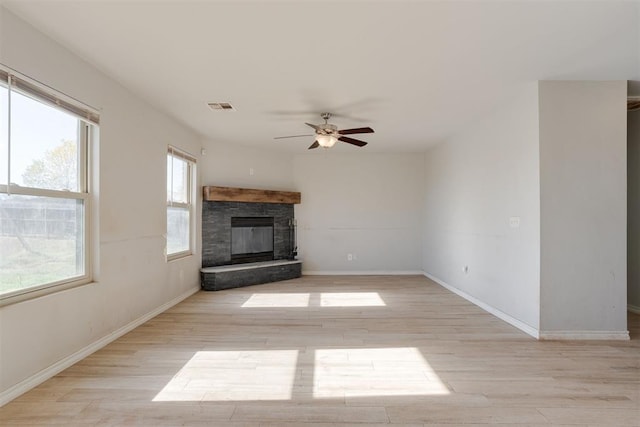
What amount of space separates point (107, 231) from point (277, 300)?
7.76 ft

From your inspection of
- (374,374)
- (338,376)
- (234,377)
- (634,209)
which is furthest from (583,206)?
(234,377)

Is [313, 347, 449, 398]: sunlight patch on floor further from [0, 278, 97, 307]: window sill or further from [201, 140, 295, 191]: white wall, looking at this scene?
[201, 140, 295, 191]: white wall

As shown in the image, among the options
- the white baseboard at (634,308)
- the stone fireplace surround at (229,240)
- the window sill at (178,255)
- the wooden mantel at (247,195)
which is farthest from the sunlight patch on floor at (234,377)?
the white baseboard at (634,308)

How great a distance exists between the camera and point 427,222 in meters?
6.66

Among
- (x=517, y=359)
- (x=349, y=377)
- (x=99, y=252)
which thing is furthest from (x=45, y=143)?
(x=517, y=359)

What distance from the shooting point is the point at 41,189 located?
2455mm

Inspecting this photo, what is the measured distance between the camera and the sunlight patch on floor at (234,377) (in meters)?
2.18

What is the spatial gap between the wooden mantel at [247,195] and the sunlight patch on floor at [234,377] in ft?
9.99

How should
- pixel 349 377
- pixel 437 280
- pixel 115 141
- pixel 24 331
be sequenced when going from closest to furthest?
pixel 24 331
pixel 349 377
pixel 115 141
pixel 437 280

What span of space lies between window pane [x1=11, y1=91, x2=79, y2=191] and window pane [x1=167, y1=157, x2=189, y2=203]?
169 cm

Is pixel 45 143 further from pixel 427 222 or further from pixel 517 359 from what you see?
pixel 427 222

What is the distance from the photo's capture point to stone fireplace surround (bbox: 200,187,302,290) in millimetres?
5387

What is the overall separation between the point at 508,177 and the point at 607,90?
115 centimetres

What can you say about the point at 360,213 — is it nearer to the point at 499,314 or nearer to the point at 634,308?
the point at 499,314
